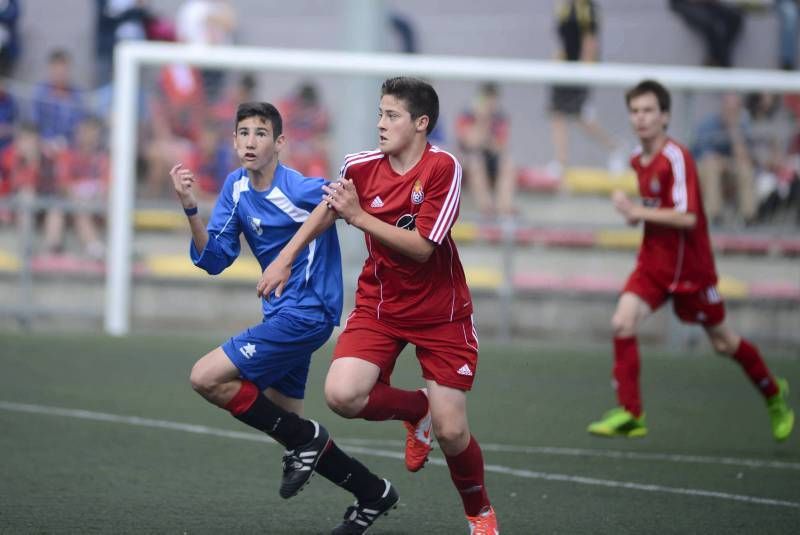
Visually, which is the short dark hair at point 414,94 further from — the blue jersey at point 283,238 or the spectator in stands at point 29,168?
the spectator in stands at point 29,168

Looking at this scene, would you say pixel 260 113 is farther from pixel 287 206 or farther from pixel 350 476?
pixel 350 476

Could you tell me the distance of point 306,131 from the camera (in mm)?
13656

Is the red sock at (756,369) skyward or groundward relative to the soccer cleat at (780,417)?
skyward

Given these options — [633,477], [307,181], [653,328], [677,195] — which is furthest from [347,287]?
[307,181]

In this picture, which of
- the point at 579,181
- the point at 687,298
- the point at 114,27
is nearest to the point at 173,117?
the point at 114,27

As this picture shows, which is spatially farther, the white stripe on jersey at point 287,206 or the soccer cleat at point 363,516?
the white stripe on jersey at point 287,206

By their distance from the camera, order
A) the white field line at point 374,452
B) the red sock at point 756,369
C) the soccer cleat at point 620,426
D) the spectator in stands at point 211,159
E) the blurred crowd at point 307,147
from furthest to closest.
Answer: the spectator in stands at point 211,159, the blurred crowd at point 307,147, the red sock at point 756,369, the soccer cleat at point 620,426, the white field line at point 374,452

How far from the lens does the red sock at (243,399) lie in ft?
18.2

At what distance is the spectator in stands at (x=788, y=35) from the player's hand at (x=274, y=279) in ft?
37.5

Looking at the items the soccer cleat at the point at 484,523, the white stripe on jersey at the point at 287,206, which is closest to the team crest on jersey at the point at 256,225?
the white stripe on jersey at the point at 287,206

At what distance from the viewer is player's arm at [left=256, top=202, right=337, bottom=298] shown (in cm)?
525

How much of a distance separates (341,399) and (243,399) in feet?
1.47

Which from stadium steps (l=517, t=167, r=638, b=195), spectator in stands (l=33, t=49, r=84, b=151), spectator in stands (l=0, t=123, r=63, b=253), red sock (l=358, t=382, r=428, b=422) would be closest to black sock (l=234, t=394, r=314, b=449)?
red sock (l=358, t=382, r=428, b=422)

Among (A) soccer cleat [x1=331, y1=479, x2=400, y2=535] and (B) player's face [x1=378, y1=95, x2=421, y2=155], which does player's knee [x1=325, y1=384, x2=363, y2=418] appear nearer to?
(A) soccer cleat [x1=331, y1=479, x2=400, y2=535]
